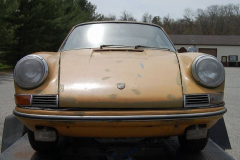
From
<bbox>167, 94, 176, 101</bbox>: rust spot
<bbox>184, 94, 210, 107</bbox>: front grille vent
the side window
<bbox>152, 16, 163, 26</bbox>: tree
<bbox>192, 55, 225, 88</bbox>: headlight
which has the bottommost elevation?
<bbox>184, 94, 210, 107</bbox>: front grille vent

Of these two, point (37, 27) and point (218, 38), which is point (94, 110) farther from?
point (218, 38)

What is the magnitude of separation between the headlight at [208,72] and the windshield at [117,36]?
773mm

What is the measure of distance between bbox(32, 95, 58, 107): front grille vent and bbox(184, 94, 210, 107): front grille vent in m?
0.98

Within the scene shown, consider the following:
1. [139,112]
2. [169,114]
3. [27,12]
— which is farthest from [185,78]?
[27,12]

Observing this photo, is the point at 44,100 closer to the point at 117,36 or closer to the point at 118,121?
the point at 118,121

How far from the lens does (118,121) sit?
1794 millimetres

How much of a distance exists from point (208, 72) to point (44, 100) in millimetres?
1317

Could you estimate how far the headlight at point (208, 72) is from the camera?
202 cm

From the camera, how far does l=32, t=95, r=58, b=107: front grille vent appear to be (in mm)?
1868

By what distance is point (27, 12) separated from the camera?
20.4 m

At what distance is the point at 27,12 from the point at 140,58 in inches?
803

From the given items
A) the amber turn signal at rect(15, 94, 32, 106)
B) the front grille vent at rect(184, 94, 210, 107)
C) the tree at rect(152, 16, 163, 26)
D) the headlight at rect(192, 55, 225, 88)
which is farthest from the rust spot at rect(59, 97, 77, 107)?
the tree at rect(152, 16, 163, 26)

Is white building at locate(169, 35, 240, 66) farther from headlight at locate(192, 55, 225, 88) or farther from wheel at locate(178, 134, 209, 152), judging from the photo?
headlight at locate(192, 55, 225, 88)

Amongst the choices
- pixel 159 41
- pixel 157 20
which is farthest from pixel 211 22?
pixel 159 41
